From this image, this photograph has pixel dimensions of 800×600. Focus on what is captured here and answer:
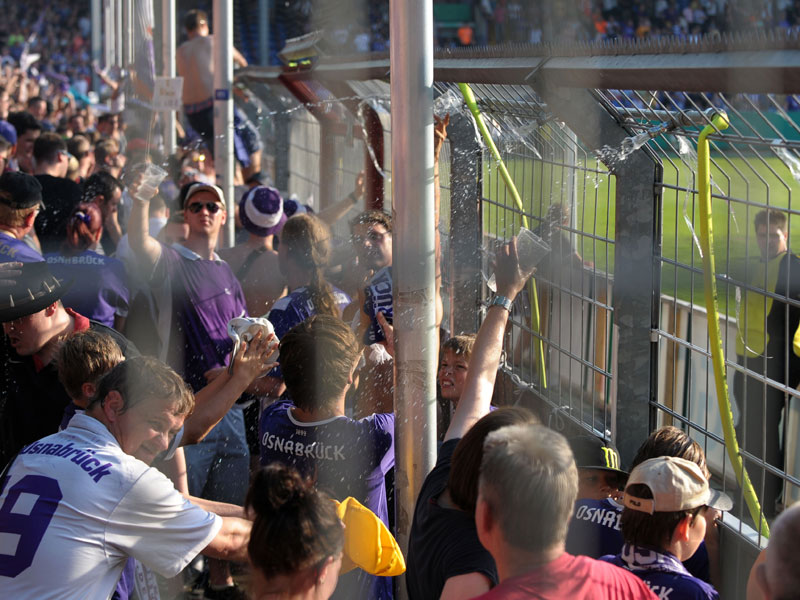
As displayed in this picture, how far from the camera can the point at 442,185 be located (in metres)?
4.37

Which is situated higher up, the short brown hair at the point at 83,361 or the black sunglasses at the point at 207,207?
the black sunglasses at the point at 207,207

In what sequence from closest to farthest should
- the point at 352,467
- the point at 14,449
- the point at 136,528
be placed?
the point at 136,528 → the point at 352,467 → the point at 14,449

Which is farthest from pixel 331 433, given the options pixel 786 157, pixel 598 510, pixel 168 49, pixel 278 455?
pixel 168 49

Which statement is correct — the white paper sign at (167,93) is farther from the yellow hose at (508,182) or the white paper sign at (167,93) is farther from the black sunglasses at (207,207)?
the yellow hose at (508,182)

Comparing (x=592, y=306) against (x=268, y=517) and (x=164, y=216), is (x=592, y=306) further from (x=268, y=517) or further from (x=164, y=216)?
(x=164, y=216)

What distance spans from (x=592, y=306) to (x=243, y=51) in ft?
41.3

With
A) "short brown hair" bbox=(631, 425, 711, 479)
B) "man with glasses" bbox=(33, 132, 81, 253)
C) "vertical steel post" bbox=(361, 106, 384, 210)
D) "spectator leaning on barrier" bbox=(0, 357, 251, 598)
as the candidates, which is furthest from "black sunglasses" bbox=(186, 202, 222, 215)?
"short brown hair" bbox=(631, 425, 711, 479)

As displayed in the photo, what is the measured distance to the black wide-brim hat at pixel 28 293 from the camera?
9.69ft

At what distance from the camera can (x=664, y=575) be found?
1.98 metres

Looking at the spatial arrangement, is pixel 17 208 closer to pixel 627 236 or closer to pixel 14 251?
pixel 14 251

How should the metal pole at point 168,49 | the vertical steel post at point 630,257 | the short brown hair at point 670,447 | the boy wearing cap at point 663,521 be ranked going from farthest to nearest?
the metal pole at point 168,49 < the vertical steel post at point 630,257 < the short brown hair at point 670,447 < the boy wearing cap at point 663,521

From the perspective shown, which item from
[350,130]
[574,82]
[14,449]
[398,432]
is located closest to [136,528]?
[398,432]

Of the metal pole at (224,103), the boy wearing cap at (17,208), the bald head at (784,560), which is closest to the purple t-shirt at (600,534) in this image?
the bald head at (784,560)

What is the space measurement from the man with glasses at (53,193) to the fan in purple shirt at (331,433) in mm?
2978
